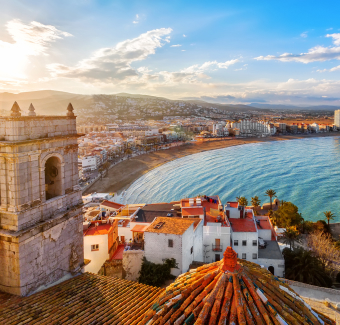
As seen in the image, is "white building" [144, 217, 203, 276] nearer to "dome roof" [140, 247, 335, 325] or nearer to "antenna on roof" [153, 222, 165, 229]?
"antenna on roof" [153, 222, 165, 229]

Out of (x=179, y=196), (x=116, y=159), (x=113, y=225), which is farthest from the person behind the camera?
(x=116, y=159)

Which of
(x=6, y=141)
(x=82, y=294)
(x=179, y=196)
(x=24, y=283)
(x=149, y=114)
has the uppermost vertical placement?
(x=149, y=114)

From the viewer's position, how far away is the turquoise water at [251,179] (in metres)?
Answer: 38.8

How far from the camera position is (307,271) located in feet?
54.7

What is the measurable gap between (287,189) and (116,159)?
37.5 m

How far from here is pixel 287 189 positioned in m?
43.0

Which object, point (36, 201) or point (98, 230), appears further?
point (98, 230)

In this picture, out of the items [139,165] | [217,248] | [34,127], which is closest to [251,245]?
[217,248]

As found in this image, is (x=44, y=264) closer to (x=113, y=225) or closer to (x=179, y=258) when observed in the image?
(x=179, y=258)

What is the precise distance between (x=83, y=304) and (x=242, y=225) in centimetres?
1392

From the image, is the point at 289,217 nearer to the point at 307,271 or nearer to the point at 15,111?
the point at 307,271

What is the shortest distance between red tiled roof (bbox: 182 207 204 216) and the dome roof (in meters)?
14.3

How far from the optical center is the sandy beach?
44.9 meters

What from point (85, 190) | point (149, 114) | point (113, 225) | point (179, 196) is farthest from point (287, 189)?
point (149, 114)
